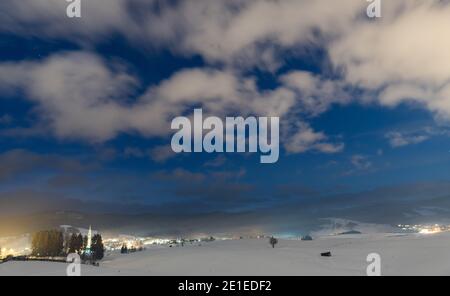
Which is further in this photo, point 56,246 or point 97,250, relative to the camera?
point 97,250

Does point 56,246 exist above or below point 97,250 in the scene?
above

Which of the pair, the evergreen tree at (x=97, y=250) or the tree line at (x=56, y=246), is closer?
the tree line at (x=56, y=246)

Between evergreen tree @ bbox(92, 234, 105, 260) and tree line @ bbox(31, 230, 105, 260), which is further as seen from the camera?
evergreen tree @ bbox(92, 234, 105, 260)
